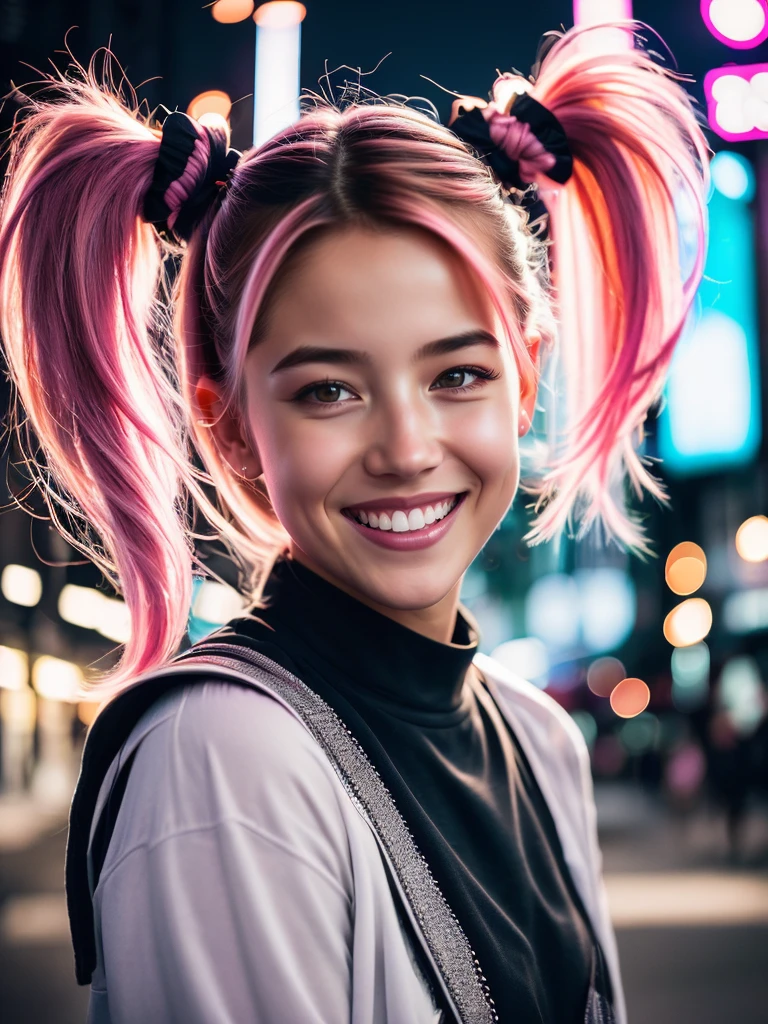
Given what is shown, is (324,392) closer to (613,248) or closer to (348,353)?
(348,353)

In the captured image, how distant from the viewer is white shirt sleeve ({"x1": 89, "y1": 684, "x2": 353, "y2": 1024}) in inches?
27.3

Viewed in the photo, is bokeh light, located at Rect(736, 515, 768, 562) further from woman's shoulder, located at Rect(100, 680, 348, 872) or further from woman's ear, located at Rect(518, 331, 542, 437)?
woman's shoulder, located at Rect(100, 680, 348, 872)

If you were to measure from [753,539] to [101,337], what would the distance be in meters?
8.85

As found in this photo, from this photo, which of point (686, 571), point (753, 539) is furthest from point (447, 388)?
point (686, 571)

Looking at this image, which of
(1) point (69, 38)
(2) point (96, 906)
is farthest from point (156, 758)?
(1) point (69, 38)

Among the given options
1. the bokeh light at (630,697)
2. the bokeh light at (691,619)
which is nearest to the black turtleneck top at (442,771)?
the bokeh light at (691,619)

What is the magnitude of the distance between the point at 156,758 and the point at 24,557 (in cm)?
212

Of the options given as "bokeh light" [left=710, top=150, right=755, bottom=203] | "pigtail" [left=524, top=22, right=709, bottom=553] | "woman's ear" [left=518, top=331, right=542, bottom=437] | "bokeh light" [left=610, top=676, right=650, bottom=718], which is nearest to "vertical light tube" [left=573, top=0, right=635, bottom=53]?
"pigtail" [left=524, top=22, right=709, bottom=553]

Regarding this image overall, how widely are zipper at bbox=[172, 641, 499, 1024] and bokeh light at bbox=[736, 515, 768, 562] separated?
8383 millimetres

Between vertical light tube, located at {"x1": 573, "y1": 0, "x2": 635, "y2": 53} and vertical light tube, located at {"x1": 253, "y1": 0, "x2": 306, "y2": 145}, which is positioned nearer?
vertical light tube, located at {"x1": 573, "y1": 0, "x2": 635, "y2": 53}

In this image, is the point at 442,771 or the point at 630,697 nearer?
the point at 442,771

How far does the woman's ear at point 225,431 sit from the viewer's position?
3.15 feet

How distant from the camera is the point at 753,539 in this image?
29.7 feet

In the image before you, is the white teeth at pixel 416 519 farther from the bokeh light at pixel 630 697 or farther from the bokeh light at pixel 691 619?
the bokeh light at pixel 630 697
